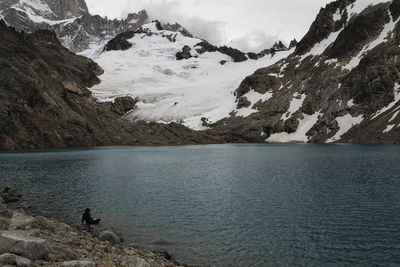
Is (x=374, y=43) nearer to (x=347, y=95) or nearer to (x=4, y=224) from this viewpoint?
(x=347, y=95)

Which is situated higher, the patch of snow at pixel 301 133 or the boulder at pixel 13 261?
the patch of snow at pixel 301 133

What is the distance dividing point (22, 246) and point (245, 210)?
20.1 m

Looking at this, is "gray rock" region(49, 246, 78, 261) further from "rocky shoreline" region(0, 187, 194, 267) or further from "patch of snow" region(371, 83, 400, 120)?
"patch of snow" region(371, 83, 400, 120)

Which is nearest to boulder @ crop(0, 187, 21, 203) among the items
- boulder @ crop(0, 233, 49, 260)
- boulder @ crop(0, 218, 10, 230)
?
boulder @ crop(0, 218, 10, 230)

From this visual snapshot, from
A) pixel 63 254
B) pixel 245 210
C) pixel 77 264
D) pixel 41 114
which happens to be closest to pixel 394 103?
pixel 41 114

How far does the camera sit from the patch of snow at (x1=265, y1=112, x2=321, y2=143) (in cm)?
16557

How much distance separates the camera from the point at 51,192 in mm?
40031

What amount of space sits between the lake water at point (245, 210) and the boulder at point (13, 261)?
954cm

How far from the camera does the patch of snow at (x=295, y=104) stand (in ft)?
587

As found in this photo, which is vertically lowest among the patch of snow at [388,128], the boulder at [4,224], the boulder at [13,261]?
the boulder at [4,224]

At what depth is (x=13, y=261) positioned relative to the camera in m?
12.4

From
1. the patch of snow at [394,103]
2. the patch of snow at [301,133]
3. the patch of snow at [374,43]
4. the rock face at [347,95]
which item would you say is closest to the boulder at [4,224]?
the rock face at [347,95]

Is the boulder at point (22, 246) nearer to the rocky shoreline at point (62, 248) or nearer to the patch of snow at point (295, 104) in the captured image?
the rocky shoreline at point (62, 248)

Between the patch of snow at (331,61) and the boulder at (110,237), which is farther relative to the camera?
the patch of snow at (331,61)
